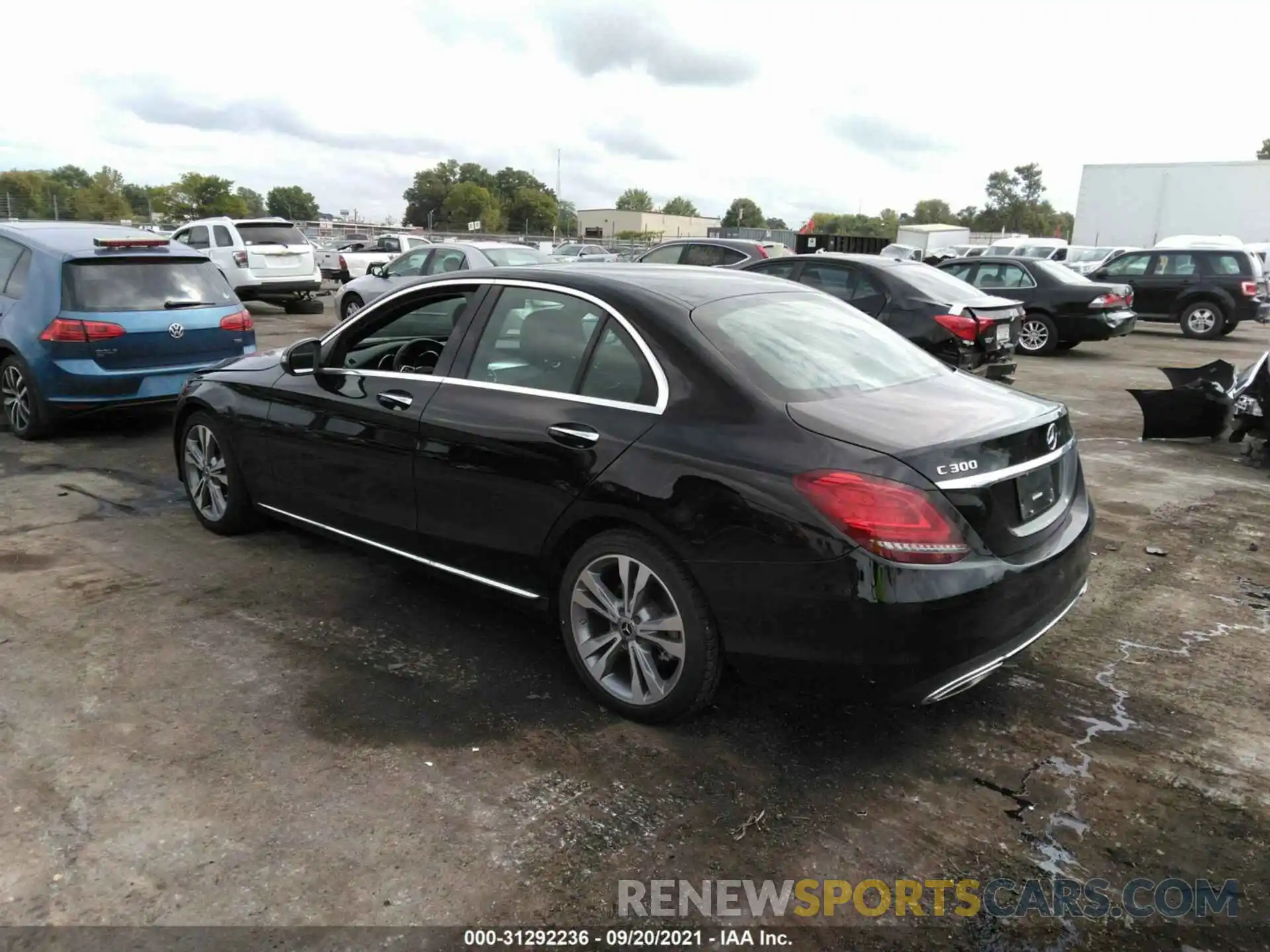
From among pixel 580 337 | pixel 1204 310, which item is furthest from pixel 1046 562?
pixel 1204 310

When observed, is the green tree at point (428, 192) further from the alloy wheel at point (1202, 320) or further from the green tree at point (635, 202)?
the alloy wheel at point (1202, 320)

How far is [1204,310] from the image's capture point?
703 inches

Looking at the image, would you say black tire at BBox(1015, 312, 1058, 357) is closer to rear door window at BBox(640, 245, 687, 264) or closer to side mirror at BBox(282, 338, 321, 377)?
rear door window at BBox(640, 245, 687, 264)

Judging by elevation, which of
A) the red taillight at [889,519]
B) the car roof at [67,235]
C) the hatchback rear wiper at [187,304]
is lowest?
the red taillight at [889,519]

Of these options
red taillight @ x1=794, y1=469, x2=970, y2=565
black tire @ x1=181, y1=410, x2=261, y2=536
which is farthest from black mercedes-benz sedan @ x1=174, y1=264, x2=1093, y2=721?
black tire @ x1=181, y1=410, x2=261, y2=536

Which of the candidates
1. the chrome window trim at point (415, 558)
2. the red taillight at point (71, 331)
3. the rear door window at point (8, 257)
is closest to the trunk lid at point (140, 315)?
the red taillight at point (71, 331)

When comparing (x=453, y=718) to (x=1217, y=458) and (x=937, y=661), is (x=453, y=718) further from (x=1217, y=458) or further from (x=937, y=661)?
(x=1217, y=458)

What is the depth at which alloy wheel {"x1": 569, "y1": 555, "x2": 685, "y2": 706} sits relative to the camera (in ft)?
10.4

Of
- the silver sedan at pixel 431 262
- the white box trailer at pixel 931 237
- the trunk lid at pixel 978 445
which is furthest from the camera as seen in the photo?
the white box trailer at pixel 931 237

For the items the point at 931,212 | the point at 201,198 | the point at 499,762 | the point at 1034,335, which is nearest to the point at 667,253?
the point at 1034,335

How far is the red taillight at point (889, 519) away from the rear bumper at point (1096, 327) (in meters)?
13.2

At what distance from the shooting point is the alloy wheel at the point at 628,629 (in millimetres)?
3176

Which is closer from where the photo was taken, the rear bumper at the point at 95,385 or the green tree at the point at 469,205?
the rear bumper at the point at 95,385

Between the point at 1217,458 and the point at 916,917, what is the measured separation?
259 inches
